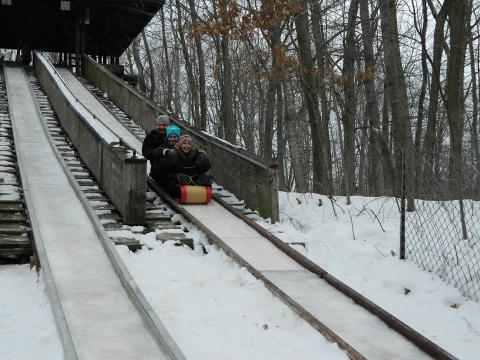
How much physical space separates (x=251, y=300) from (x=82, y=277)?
Answer: 5.02ft

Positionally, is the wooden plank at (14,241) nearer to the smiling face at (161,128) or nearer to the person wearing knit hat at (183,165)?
the person wearing knit hat at (183,165)

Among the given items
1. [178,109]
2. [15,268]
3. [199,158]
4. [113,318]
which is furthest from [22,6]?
[113,318]

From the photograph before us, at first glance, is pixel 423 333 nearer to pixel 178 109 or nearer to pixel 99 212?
pixel 99 212

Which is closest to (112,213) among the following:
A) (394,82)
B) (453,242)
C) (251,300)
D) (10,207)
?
(10,207)

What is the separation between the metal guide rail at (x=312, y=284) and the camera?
13.1 feet

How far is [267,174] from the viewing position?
7.91 meters

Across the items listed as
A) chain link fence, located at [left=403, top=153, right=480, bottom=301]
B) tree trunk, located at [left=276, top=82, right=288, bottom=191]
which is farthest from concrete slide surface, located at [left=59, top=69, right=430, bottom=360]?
tree trunk, located at [left=276, top=82, right=288, bottom=191]

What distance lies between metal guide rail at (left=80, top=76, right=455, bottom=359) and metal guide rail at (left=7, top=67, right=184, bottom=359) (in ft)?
3.87

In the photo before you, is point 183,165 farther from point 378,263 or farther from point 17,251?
point 378,263

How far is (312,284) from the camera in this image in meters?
5.40

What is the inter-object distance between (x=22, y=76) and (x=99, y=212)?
13.9m

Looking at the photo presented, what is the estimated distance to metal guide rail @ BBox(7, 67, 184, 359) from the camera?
12.5 ft

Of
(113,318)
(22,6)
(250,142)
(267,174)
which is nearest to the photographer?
(113,318)

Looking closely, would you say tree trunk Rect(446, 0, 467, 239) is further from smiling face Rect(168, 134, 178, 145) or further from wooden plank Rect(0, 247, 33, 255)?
wooden plank Rect(0, 247, 33, 255)
